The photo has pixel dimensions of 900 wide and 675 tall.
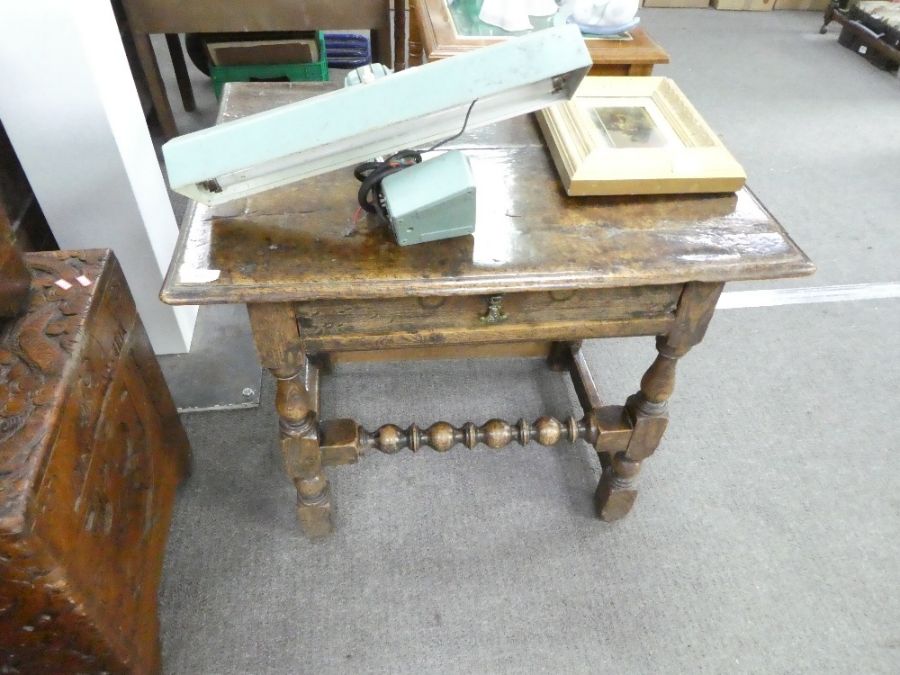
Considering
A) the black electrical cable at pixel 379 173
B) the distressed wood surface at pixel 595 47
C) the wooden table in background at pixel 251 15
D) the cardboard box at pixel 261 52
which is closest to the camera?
the black electrical cable at pixel 379 173

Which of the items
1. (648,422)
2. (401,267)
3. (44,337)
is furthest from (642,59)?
(44,337)

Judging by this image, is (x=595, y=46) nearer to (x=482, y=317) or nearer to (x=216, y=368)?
(x=482, y=317)

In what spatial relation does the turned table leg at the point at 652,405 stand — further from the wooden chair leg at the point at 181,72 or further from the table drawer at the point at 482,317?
the wooden chair leg at the point at 181,72

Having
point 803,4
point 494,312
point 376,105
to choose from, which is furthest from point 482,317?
point 803,4

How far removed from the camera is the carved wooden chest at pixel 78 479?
30.0 inches

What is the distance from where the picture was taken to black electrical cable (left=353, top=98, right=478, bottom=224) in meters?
0.85

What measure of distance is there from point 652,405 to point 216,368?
39.5 inches

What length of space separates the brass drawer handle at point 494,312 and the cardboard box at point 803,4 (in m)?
4.05

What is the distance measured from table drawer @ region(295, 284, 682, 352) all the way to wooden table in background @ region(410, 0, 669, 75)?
0.80 meters

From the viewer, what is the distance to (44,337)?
Result: 0.88 meters

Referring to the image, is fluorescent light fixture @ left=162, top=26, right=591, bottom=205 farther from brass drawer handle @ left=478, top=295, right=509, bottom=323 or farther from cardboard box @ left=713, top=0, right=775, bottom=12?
cardboard box @ left=713, top=0, right=775, bottom=12

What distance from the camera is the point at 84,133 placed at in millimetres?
1213

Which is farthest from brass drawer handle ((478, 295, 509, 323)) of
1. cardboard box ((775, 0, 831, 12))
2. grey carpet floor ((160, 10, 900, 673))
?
cardboard box ((775, 0, 831, 12))

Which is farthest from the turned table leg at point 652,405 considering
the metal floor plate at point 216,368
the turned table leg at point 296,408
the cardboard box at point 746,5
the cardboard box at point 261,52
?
the cardboard box at point 746,5
